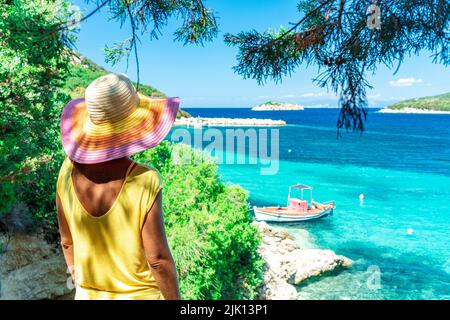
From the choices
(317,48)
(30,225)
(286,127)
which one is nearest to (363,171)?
(30,225)

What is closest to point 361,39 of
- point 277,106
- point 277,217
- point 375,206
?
point 277,217

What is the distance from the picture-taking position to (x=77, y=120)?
4.19 ft

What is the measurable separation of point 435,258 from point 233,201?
522 inches

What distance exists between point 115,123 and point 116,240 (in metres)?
0.35

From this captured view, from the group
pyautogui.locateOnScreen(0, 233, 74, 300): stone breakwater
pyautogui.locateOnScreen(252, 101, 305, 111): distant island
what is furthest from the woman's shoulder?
pyautogui.locateOnScreen(252, 101, 305, 111): distant island

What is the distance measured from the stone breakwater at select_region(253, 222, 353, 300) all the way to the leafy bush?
1.66 meters

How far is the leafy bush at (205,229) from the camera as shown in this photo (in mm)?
7590

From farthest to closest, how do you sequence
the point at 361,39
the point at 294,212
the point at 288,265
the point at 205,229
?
the point at 294,212
the point at 288,265
the point at 205,229
the point at 361,39

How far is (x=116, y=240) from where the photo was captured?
1.13 m

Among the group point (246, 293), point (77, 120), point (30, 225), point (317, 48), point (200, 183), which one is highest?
point (317, 48)

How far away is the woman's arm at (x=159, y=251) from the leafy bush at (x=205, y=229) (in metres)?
6.46

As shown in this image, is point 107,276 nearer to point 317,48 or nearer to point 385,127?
point 317,48

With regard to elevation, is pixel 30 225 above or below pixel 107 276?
below

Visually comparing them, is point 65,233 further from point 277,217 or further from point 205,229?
point 277,217
